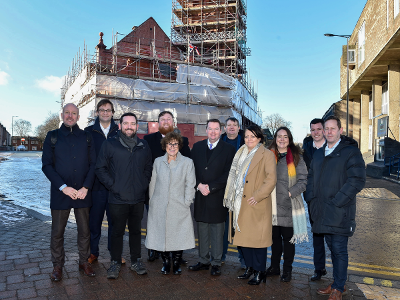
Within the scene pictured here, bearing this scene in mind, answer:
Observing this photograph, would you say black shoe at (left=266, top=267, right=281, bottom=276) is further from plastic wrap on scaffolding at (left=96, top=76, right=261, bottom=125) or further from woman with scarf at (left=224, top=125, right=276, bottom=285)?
plastic wrap on scaffolding at (left=96, top=76, right=261, bottom=125)

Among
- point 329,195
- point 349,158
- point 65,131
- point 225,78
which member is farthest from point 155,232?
point 225,78

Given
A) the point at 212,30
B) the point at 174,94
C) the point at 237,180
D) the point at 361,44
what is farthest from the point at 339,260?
the point at 212,30

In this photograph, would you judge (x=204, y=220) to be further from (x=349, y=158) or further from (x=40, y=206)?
(x=40, y=206)

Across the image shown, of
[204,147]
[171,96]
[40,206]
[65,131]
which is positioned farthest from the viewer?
[171,96]

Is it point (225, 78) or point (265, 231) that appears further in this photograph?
point (225, 78)

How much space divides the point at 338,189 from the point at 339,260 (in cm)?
80

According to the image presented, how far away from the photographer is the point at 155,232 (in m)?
4.36

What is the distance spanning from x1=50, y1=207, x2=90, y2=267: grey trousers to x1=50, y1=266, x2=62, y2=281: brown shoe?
0.19 ft

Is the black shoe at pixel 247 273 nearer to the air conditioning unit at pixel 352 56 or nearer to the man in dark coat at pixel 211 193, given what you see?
the man in dark coat at pixel 211 193

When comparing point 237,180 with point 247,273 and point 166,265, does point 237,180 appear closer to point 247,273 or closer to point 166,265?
point 247,273

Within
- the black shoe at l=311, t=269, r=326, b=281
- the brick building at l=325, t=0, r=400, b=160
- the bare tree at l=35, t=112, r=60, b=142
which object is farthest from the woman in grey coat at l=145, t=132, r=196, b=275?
the bare tree at l=35, t=112, r=60, b=142

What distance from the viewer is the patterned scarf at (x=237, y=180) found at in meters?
4.12

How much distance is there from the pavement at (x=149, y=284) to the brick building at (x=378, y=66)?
1555 centimetres

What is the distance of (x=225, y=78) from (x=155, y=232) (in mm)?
24766
